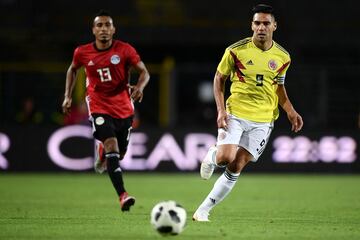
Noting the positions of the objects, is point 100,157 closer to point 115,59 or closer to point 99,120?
point 99,120

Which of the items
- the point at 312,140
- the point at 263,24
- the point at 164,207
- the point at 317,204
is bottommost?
the point at 312,140

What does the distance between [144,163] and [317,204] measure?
7237 mm

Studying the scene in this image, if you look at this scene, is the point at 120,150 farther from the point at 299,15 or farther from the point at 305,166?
the point at 299,15

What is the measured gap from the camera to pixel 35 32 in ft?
82.3

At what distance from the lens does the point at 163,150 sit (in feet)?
61.8

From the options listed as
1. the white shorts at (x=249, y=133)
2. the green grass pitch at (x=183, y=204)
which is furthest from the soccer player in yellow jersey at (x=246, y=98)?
the green grass pitch at (x=183, y=204)

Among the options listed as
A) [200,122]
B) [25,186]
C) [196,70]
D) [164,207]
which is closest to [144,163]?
[196,70]

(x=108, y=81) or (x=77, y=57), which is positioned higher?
(x=77, y=57)

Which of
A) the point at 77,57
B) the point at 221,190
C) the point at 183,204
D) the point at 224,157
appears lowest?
the point at 183,204

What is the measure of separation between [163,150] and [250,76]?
32.3ft

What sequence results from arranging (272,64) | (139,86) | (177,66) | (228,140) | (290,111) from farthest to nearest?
(177,66) < (139,86) < (290,111) < (272,64) < (228,140)

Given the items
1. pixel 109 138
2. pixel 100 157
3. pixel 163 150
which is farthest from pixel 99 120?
pixel 163 150

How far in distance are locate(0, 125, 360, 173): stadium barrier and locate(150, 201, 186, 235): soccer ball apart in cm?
1095

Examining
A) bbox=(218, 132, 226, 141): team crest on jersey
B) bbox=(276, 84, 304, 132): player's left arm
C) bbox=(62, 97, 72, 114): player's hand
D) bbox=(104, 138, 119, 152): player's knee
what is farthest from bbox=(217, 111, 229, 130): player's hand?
bbox=(62, 97, 72, 114): player's hand
